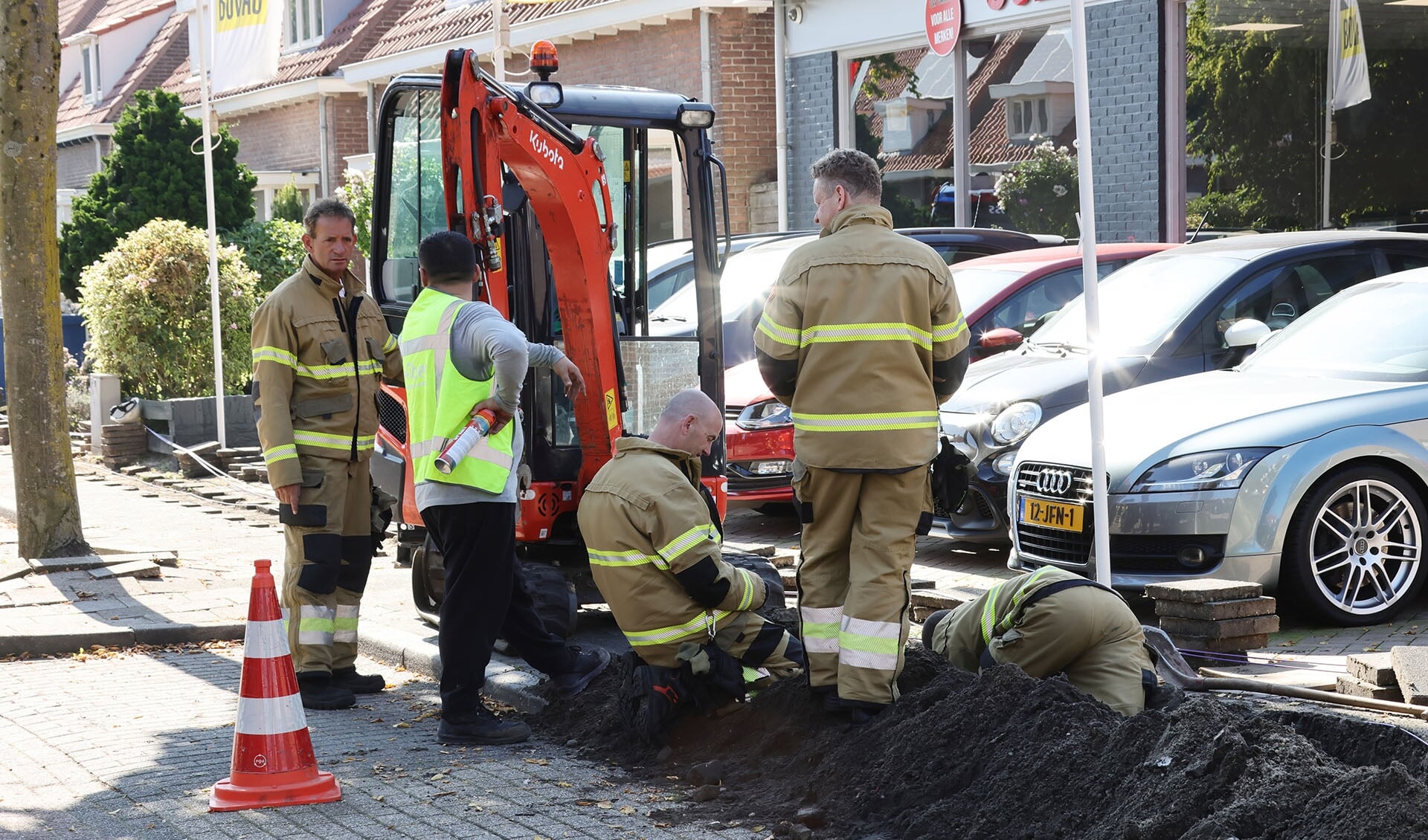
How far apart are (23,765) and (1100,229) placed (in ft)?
38.4

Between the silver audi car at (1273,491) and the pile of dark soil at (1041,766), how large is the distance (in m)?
2.01

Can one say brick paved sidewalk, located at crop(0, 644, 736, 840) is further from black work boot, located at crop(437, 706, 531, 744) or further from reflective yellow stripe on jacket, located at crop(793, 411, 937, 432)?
reflective yellow stripe on jacket, located at crop(793, 411, 937, 432)

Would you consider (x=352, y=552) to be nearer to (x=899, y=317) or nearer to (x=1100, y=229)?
(x=899, y=317)

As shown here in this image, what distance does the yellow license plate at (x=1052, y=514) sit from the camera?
24.9 feet

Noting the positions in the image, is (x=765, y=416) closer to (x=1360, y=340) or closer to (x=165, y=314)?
(x=1360, y=340)

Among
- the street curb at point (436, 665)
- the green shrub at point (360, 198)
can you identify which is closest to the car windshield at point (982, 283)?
the street curb at point (436, 665)

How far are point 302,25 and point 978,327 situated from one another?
76.4 ft

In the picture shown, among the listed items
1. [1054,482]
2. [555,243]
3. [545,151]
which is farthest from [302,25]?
[1054,482]

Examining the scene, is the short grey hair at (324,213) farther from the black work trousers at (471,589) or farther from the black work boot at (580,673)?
the black work boot at (580,673)

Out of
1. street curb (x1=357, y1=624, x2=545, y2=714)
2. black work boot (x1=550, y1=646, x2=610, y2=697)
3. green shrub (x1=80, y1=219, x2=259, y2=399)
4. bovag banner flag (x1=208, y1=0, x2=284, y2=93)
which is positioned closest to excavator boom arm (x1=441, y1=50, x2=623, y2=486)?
street curb (x1=357, y1=624, x2=545, y2=714)

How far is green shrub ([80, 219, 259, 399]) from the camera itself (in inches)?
661

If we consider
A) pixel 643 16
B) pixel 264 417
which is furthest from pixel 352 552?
pixel 643 16

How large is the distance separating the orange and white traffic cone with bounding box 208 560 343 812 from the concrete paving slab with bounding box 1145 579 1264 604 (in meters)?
3.49

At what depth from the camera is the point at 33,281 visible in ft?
32.9
